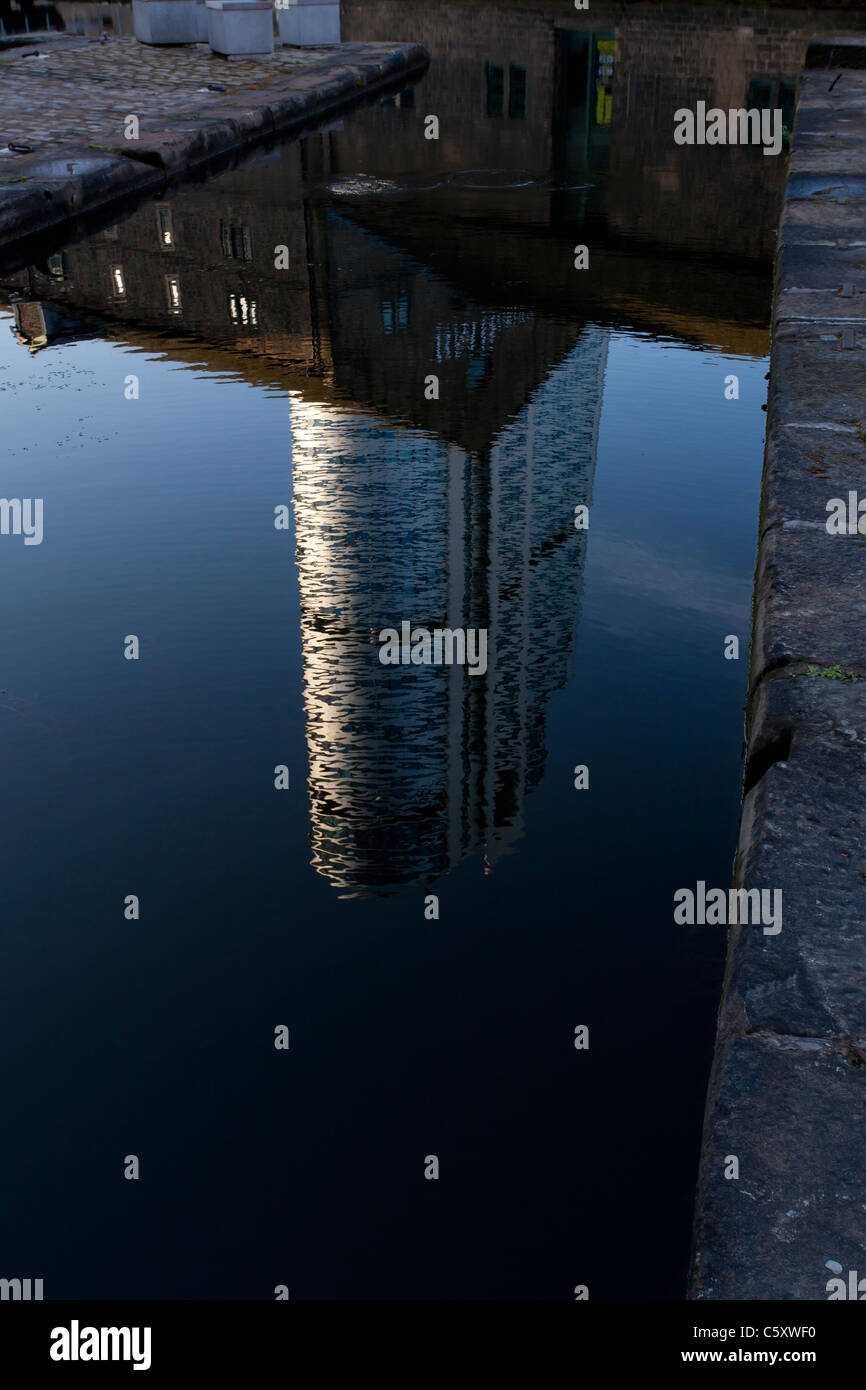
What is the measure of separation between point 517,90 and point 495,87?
0.34m

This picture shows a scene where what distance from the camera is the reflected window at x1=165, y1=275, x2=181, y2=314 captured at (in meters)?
7.53

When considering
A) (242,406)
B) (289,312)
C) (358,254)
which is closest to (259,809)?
(242,406)

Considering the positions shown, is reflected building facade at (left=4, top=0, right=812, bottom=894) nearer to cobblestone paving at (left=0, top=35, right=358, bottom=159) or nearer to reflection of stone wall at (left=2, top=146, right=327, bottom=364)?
reflection of stone wall at (left=2, top=146, right=327, bottom=364)

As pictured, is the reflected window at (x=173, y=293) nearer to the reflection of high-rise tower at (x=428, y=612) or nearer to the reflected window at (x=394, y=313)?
the reflected window at (x=394, y=313)

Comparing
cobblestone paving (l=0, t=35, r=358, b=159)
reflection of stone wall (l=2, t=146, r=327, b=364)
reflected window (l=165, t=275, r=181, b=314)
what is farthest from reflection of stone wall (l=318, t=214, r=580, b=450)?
cobblestone paving (l=0, t=35, r=358, b=159)

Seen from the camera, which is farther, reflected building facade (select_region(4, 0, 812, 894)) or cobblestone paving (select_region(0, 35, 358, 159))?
cobblestone paving (select_region(0, 35, 358, 159))

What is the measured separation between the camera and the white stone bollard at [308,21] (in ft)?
63.2

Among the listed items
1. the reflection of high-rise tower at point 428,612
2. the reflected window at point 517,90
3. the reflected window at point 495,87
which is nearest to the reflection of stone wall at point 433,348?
the reflection of high-rise tower at point 428,612

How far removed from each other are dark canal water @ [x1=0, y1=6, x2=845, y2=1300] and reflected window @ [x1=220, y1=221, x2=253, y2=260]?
43.3 inches

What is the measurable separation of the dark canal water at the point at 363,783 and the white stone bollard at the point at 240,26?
11500 mm

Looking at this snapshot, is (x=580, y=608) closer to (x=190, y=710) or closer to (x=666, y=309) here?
(x=190, y=710)

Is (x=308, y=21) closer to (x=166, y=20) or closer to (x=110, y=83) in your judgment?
(x=166, y=20)

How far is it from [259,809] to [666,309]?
18.7ft

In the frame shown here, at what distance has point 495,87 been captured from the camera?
18688 mm
